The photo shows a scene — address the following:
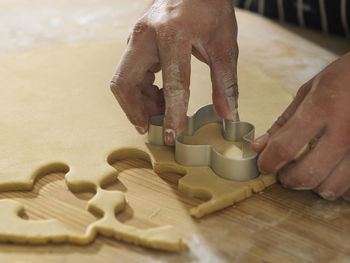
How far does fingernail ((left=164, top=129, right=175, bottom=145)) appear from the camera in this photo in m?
1.26

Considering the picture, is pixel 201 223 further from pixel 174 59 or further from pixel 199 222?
pixel 174 59

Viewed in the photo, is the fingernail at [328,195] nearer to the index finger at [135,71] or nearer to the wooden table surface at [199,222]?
the wooden table surface at [199,222]

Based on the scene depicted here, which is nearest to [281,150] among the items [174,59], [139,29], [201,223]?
[201,223]

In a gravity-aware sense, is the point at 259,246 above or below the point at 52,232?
below

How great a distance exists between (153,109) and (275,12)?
136 cm

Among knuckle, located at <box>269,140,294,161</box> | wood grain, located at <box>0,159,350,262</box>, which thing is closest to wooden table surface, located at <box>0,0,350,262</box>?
wood grain, located at <box>0,159,350,262</box>

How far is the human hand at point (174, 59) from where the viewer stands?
1260 mm

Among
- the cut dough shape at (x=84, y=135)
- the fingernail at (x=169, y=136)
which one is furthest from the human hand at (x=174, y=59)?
the cut dough shape at (x=84, y=135)

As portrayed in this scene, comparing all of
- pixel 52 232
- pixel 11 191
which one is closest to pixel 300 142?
pixel 52 232

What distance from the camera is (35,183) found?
1218mm

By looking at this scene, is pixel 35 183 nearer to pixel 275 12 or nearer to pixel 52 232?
pixel 52 232

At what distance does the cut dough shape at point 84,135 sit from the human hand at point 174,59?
113 mm

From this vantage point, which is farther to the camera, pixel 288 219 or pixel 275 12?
pixel 275 12

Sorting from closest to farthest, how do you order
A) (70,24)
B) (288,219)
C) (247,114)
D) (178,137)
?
(288,219)
(178,137)
(247,114)
(70,24)
